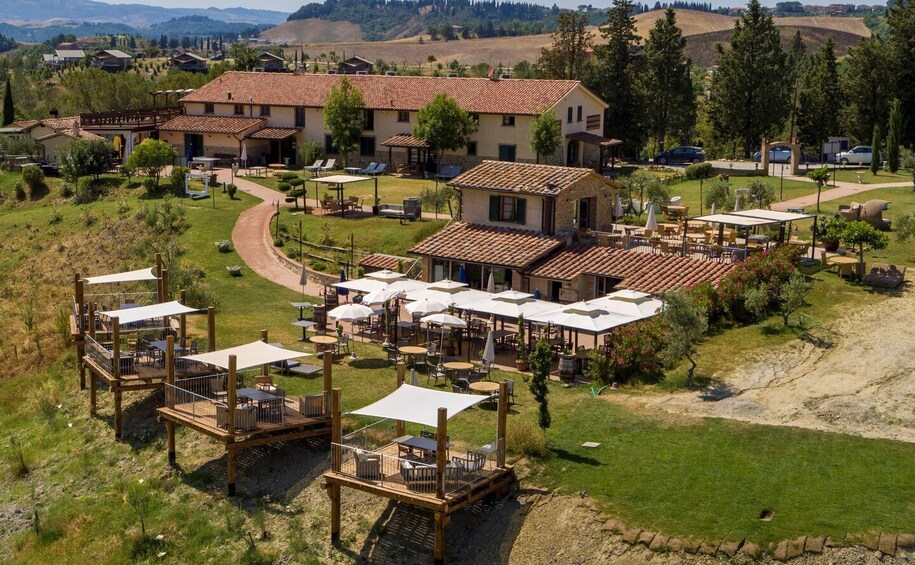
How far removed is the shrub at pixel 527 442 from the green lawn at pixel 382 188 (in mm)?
29903

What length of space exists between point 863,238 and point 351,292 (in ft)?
58.8

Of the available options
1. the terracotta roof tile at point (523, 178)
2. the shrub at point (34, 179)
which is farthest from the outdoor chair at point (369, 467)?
the shrub at point (34, 179)

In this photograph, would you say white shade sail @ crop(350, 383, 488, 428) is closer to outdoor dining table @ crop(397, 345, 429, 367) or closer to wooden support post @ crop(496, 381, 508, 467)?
wooden support post @ crop(496, 381, 508, 467)

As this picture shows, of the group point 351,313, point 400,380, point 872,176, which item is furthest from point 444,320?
point 872,176

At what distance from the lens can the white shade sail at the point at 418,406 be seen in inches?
994

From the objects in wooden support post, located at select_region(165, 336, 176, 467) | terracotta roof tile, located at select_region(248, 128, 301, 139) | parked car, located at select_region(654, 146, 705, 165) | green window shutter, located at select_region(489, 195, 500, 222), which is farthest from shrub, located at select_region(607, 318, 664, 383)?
terracotta roof tile, located at select_region(248, 128, 301, 139)

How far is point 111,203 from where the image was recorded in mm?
62438

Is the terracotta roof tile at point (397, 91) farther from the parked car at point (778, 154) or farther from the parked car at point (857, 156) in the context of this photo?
the parked car at point (857, 156)

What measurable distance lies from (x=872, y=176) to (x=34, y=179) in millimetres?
48268

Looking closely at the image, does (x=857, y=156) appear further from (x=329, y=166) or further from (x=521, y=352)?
(x=521, y=352)

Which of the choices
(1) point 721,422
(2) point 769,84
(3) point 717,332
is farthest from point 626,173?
(1) point 721,422

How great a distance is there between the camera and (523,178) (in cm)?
4466

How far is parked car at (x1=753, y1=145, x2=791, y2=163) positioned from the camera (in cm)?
6800

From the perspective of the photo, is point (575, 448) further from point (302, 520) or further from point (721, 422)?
point (302, 520)
